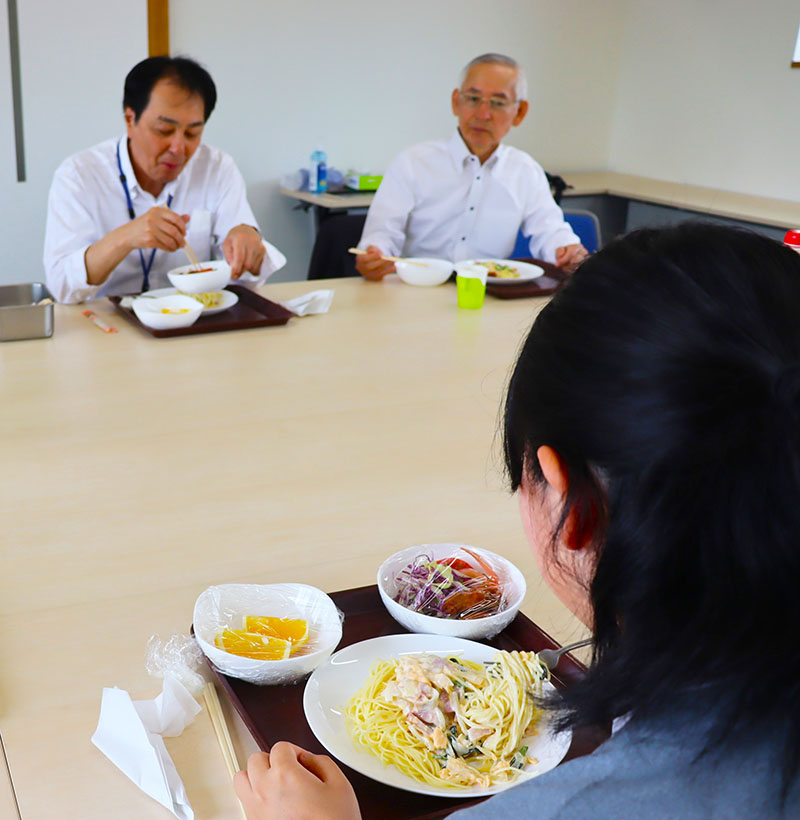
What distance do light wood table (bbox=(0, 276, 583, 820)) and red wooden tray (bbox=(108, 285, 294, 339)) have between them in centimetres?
2

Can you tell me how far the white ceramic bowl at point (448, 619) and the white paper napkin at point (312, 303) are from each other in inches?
52.1

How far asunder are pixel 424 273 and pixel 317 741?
6.35 ft

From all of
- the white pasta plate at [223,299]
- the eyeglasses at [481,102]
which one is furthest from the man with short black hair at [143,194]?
the eyeglasses at [481,102]

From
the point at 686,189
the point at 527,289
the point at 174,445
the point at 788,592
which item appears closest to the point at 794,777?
the point at 788,592

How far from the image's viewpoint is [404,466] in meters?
1.55

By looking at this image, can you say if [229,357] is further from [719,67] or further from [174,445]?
[719,67]

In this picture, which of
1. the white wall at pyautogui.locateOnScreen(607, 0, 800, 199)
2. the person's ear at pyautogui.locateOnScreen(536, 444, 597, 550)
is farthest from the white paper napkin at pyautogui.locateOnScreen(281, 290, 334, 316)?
the white wall at pyautogui.locateOnScreen(607, 0, 800, 199)

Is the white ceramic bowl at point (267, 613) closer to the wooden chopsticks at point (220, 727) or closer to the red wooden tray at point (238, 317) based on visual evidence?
the wooden chopsticks at point (220, 727)

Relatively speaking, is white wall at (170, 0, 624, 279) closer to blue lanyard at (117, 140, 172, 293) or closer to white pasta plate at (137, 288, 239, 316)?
blue lanyard at (117, 140, 172, 293)

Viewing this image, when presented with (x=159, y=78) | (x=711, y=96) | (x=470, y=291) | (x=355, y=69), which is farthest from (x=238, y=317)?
(x=711, y=96)

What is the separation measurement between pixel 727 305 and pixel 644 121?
5135 mm

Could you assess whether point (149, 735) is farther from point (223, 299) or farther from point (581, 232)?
point (581, 232)

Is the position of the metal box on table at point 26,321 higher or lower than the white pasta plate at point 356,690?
higher

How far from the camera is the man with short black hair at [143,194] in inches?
96.0
